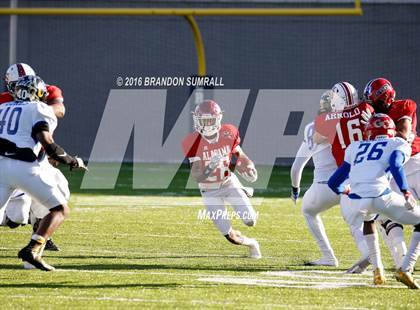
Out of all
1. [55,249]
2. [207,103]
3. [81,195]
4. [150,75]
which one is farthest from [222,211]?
[150,75]

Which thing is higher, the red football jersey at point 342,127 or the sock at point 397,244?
the red football jersey at point 342,127

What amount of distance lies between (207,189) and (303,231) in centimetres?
247

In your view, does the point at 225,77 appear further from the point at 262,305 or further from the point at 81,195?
the point at 262,305

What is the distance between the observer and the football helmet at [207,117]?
9.45 m

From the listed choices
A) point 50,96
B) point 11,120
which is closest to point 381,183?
point 11,120

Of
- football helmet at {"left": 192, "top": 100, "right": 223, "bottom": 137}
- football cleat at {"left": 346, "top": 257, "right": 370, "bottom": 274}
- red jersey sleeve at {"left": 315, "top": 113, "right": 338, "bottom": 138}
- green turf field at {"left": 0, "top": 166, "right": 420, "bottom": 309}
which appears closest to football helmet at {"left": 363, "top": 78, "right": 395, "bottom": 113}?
red jersey sleeve at {"left": 315, "top": 113, "right": 338, "bottom": 138}

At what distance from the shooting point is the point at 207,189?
9586mm

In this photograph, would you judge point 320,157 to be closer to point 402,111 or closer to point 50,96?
point 402,111

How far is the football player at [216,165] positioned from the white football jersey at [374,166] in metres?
1.94

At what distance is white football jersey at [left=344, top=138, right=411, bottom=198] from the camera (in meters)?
7.64

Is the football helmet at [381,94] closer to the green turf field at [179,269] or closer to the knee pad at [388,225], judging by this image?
the knee pad at [388,225]

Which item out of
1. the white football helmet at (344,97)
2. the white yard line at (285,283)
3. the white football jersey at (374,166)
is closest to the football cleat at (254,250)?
the white yard line at (285,283)

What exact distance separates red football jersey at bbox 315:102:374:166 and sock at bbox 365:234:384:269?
1121 millimetres

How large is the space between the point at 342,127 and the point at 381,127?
1127 millimetres
